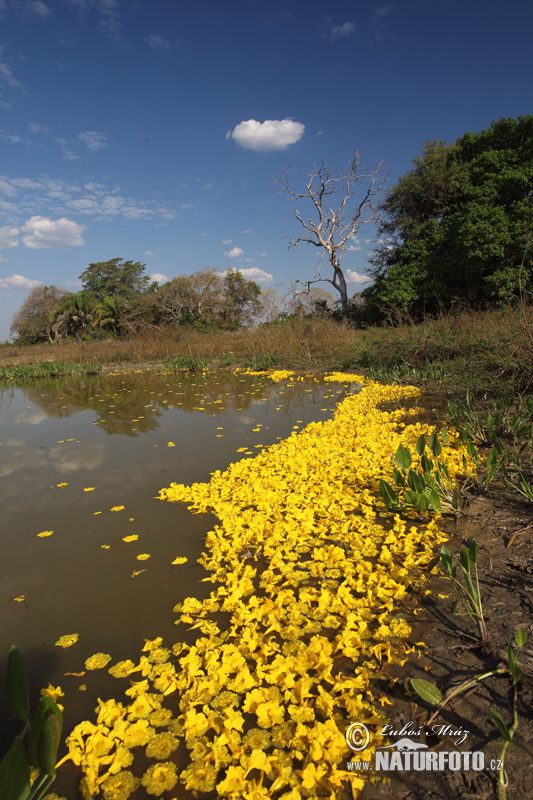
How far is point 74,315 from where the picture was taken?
3231cm

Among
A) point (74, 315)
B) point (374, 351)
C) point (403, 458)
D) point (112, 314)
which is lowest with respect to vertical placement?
point (403, 458)

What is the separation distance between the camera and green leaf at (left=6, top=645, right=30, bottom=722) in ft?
3.80

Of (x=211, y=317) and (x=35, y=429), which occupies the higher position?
(x=211, y=317)

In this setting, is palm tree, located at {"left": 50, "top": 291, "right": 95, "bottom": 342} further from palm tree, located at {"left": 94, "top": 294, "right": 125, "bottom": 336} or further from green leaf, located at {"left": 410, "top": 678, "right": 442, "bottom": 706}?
green leaf, located at {"left": 410, "top": 678, "right": 442, "bottom": 706}

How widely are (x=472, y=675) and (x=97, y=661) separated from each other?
5.54ft

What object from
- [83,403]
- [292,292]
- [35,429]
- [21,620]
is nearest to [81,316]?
[292,292]

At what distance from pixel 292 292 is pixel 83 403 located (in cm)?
1732

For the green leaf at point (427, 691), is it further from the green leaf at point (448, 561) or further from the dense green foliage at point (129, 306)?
the dense green foliage at point (129, 306)

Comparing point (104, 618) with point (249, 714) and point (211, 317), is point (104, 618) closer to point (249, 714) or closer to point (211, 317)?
point (249, 714)

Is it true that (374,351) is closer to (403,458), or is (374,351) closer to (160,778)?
(403,458)

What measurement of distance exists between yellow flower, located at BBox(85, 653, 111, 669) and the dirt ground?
1255mm

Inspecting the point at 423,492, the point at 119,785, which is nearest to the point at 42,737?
the point at 119,785

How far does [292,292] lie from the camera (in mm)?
24484

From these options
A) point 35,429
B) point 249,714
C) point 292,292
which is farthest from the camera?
point 292,292
